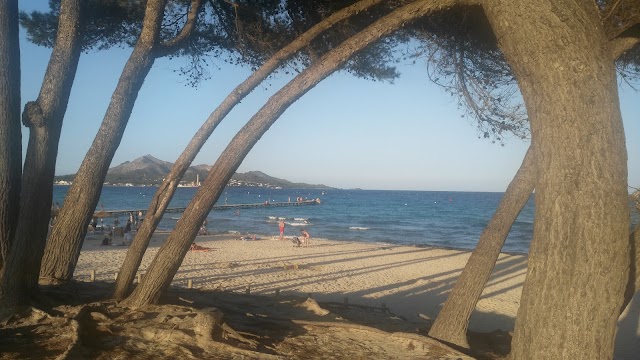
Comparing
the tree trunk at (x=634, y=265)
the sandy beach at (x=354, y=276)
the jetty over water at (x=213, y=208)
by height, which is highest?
Answer: the tree trunk at (x=634, y=265)

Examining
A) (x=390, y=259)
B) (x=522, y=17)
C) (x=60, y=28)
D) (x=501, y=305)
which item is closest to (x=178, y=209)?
(x=390, y=259)

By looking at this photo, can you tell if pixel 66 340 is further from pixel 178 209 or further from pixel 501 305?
pixel 178 209

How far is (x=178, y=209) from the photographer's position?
48.0 metres

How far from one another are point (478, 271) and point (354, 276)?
964 centimetres

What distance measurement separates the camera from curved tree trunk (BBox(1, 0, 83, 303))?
15.3 ft

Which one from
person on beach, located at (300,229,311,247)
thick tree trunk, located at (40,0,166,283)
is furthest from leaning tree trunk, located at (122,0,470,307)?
person on beach, located at (300,229,311,247)

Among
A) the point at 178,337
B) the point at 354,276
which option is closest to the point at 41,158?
the point at 178,337

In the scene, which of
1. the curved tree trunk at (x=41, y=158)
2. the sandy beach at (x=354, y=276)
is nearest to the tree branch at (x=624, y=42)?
the curved tree trunk at (x=41, y=158)

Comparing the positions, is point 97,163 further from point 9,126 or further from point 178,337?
point 178,337

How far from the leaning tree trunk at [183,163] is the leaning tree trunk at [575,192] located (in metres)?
2.90

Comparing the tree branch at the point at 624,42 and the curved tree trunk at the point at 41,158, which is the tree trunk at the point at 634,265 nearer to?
the tree branch at the point at 624,42

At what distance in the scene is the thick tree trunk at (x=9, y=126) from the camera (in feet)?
15.8

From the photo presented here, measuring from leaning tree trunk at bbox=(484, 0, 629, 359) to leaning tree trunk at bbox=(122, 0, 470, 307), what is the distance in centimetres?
204

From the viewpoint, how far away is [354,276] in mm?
A: 14969
